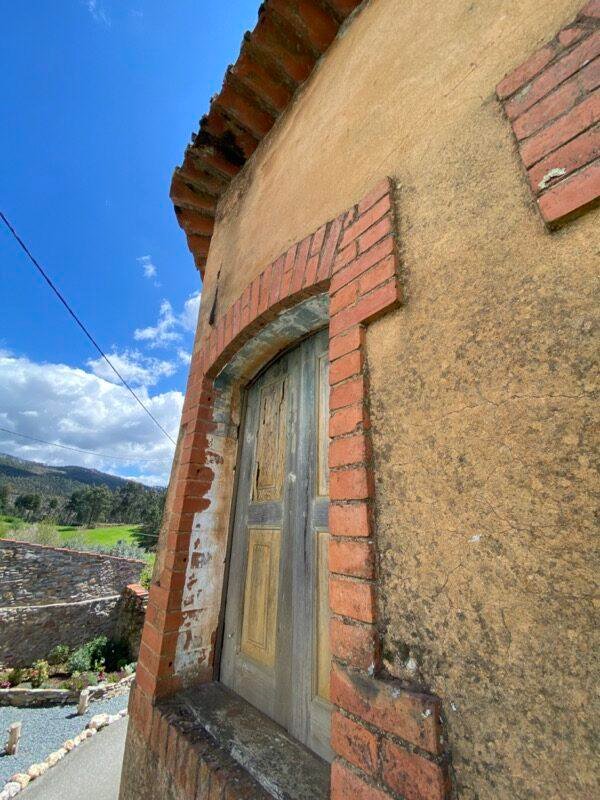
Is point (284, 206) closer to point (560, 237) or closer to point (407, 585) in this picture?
point (560, 237)

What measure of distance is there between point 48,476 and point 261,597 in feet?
374

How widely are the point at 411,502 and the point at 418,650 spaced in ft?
1.09

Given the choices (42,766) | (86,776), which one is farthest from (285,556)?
(42,766)

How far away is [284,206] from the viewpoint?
75.8 inches

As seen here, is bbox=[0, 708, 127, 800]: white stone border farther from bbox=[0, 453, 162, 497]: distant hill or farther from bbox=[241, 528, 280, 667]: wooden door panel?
bbox=[0, 453, 162, 497]: distant hill

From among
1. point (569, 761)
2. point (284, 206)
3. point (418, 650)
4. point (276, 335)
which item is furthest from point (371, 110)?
point (569, 761)

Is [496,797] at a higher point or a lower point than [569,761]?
lower

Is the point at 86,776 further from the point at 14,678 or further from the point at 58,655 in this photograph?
the point at 58,655

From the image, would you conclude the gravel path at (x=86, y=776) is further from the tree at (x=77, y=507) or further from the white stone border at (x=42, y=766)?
Answer: the tree at (x=77, y=507)

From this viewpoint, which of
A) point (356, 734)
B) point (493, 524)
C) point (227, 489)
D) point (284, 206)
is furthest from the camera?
point (227, 489)

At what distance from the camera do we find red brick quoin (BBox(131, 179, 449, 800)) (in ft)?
2.60

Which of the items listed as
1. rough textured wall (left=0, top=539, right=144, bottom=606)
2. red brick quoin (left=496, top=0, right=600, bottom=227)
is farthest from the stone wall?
red brick quoin (left=496, top=0, right=600, bottom=227)

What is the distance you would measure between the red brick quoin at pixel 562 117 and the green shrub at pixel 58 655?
14.2m

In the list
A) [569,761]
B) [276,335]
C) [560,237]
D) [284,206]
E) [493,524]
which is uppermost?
[284,206]
